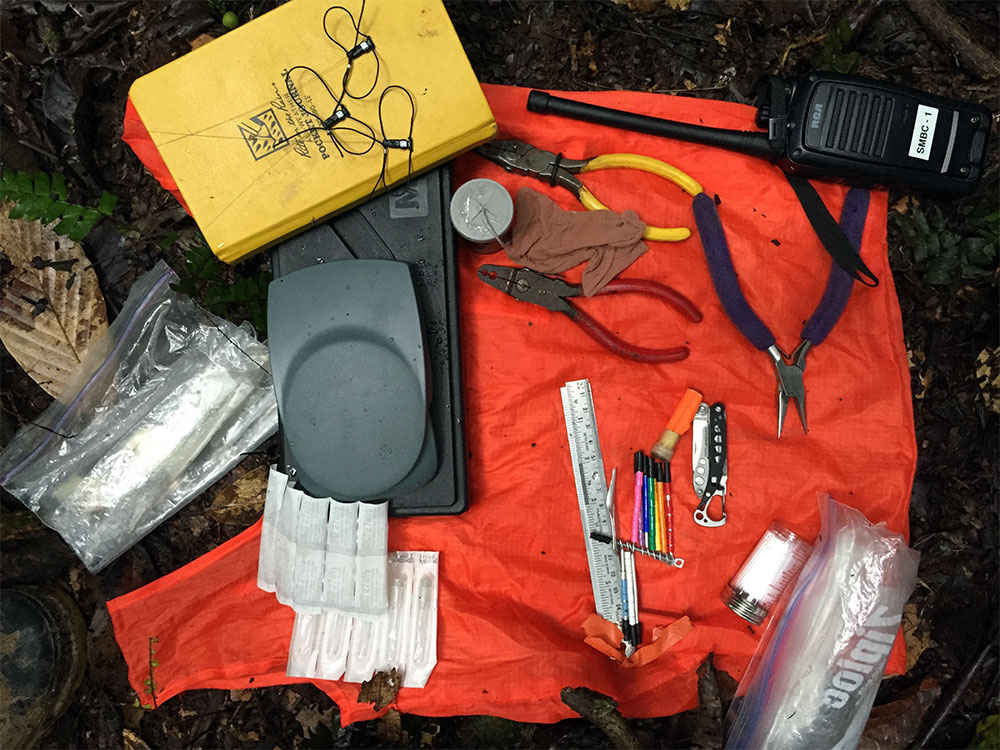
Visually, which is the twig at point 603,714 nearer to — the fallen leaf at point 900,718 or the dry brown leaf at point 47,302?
the fallen leaf at point 900,718

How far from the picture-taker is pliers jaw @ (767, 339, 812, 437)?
5.18 ft

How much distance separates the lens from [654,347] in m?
1.65

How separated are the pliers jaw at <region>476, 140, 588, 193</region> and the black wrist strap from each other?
56cm

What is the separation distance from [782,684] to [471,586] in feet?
2.49

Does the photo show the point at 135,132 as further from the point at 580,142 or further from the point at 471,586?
the point at 471,586

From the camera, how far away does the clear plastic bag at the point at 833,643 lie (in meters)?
1.47

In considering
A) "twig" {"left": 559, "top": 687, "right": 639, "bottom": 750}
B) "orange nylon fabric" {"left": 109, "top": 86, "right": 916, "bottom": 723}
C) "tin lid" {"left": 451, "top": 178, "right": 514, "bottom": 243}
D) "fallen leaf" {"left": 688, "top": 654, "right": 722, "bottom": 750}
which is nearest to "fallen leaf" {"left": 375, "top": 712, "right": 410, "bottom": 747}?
"orange nylon fabric" {"left": 109, "top": 86, "right": 916, "bottom": 723}

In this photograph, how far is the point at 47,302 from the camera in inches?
66.3

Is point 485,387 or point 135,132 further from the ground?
point 135,132

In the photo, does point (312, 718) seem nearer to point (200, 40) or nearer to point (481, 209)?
point (481, 209)

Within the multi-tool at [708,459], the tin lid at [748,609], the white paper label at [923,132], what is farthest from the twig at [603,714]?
the white paper label at [923,132]

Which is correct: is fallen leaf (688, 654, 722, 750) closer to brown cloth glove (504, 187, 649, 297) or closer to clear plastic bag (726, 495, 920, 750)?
clear plastic bag (726, 495, 920, 750)

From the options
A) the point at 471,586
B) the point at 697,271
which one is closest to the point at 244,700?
the point at 471,586

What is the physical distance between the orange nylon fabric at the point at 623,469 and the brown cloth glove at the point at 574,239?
64 mm
